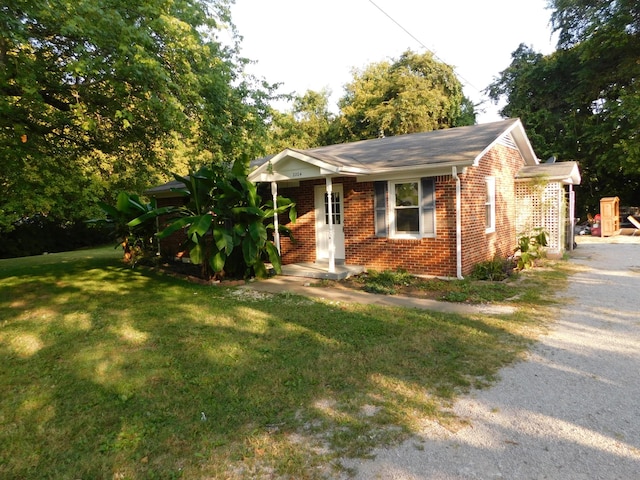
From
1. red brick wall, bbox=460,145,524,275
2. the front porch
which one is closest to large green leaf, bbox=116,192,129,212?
the front porch

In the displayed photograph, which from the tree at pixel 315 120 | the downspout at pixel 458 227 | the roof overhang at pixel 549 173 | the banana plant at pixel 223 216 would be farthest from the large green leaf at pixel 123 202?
the tree at pixel 315 120

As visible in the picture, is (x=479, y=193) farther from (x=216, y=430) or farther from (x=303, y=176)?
(x=216, y=430)

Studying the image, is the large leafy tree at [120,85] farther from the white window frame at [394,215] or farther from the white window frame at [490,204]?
the white window frame at [490,204]

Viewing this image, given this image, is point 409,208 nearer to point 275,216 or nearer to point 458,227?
point 458,227

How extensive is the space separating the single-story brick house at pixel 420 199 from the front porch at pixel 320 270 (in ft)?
0.56

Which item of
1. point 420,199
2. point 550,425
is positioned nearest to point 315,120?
point 420,199

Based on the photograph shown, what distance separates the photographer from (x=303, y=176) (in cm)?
1018

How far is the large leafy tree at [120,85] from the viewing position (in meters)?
6.12

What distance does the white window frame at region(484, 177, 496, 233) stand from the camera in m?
11.1

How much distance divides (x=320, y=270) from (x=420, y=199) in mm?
2998

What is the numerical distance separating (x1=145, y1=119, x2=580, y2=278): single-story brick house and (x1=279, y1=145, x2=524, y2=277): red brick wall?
0.02m

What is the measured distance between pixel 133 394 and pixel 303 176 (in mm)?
6970

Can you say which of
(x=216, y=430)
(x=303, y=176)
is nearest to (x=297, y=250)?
(x=303, y=176)

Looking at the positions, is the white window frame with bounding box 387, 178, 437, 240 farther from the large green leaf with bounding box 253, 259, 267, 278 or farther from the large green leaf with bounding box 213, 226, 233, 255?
the large green leaf with bounding box 213, 226, 233, 255
